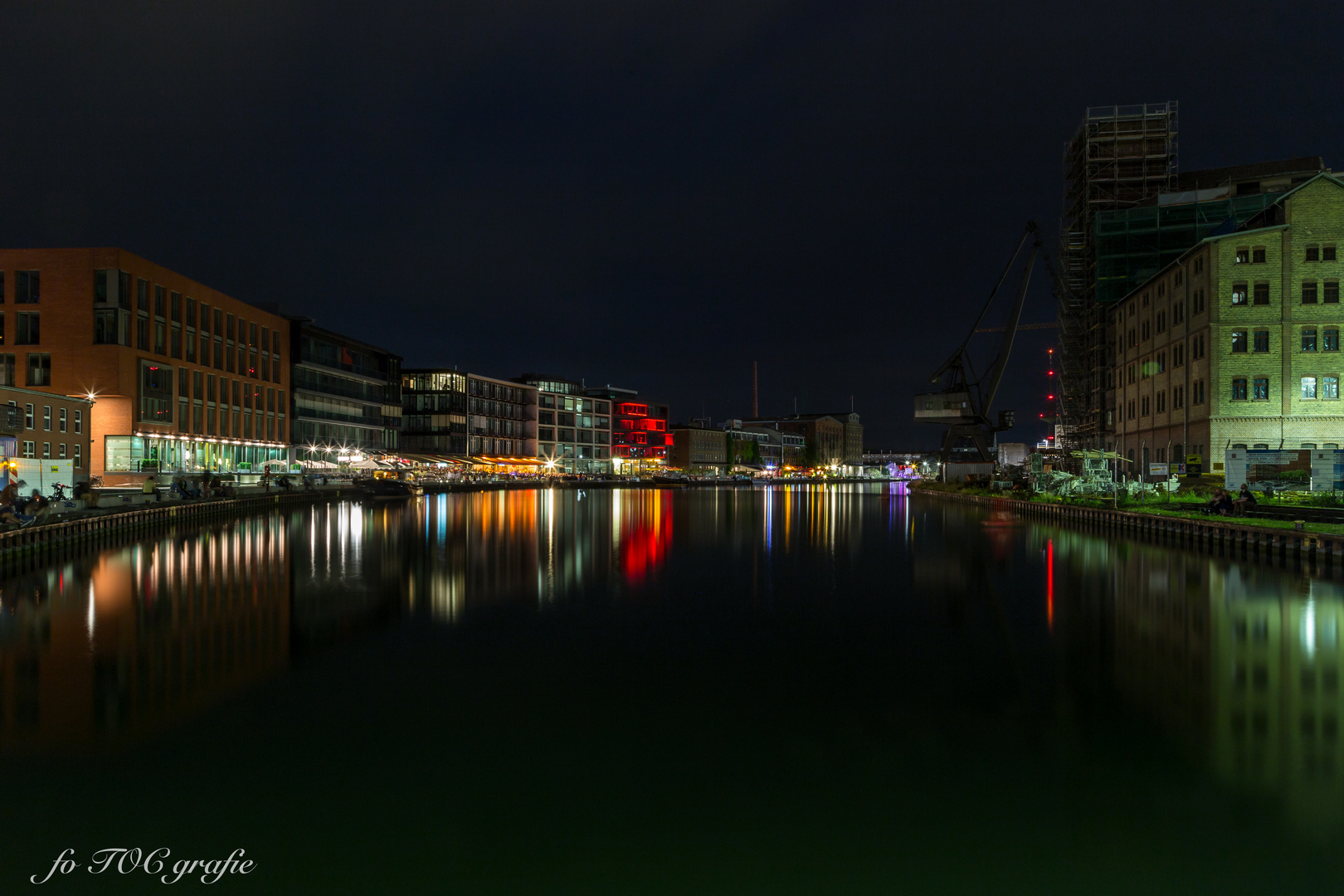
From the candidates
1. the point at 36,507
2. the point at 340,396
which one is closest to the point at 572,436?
the point at 340,396

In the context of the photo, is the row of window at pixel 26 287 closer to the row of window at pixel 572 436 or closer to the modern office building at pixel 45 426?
the modern office building at pixel 45 426

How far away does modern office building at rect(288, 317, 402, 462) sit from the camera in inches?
3403

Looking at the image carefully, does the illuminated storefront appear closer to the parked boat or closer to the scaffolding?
the parked boat

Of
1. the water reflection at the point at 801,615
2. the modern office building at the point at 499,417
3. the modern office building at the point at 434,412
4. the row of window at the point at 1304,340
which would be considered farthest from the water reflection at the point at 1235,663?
the modern office building at the point at 499,417

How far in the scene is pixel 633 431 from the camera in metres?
162

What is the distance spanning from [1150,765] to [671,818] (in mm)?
5090

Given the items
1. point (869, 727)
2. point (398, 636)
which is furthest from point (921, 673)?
point (398, 636)

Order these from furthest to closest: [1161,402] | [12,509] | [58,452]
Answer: [1161,402], [58,452], [12,509]

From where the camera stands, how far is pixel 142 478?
55062 millimetres

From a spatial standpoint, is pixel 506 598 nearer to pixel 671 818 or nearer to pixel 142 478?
pixel 671 818

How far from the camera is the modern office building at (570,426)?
140 m

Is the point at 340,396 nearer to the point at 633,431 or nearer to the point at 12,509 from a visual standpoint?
the point at 12,509

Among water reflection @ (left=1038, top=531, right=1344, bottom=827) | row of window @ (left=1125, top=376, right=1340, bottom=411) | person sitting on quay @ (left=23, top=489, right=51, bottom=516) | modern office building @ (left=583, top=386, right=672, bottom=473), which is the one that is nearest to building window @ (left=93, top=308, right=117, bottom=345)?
person sitting on quay @ (left=23, top=489, right=51, bottom=516)

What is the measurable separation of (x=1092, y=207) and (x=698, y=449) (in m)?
121
